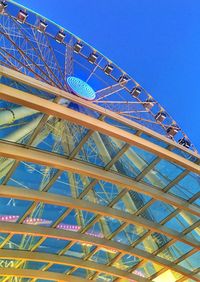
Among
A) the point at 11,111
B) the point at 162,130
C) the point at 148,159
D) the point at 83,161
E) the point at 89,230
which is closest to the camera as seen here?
the point at 11,111

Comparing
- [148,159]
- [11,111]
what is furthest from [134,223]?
[11,111]

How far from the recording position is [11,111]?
1436 centimetres

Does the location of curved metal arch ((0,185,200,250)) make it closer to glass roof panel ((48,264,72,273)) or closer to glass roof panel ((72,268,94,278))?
glass roof panel ((48,264,72,273))

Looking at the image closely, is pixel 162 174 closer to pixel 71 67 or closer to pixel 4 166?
pixel 4 166

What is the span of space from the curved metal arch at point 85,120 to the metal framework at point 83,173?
0.04 meters

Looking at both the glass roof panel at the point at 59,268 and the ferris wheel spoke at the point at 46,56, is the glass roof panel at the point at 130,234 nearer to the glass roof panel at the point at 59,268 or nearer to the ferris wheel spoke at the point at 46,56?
the glass roof panel at the point at 59,268

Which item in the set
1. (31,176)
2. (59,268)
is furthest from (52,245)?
(31,176)

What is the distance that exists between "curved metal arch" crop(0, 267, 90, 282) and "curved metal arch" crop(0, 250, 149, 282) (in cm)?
168

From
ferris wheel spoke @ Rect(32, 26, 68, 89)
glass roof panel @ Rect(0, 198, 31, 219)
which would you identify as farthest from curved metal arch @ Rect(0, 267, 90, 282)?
ferris wheel spoke @ Rect(32, 26, 68, 89)

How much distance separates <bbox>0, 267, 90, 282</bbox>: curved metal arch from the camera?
70.5 feet

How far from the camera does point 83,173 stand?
1612 centimetres

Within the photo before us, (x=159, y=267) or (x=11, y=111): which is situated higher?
(x=11, y=111)

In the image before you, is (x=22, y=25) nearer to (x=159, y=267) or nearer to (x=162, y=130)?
(x=162, y=130)

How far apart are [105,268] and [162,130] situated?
9.28 meters
